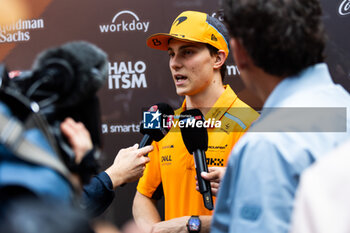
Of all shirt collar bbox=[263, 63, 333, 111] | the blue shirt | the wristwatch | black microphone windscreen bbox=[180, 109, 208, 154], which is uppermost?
shirt collar bbox=[263, 63, 333, 111]

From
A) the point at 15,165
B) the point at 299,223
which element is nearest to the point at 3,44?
the point at 15,165

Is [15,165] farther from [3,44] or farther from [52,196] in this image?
[3,44]

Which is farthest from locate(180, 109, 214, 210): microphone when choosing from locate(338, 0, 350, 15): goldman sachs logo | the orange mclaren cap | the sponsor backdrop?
locate(338, 0, 350, 15): goldman sachs logo

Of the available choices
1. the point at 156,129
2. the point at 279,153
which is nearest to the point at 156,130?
the point at 156,129

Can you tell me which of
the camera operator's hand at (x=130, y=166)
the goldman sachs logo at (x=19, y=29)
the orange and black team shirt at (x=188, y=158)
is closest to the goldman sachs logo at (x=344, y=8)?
the orange and black team shirt at (x=188, y=158)

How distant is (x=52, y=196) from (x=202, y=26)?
4.98 ft

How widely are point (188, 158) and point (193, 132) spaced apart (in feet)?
0.75

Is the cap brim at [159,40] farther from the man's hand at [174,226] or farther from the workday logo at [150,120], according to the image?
the man's hand at [174,226]

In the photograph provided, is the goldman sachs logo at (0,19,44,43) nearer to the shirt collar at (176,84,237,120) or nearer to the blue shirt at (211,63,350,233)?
the shirt collar at (176,84,237,120)

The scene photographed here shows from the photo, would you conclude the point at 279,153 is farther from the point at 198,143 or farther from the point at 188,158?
the point at 188,158

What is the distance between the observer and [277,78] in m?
1.08

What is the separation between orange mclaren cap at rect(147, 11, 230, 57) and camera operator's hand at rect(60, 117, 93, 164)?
1197 millimetres

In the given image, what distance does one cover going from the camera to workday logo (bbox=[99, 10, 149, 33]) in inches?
97.0

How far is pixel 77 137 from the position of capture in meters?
0.83
